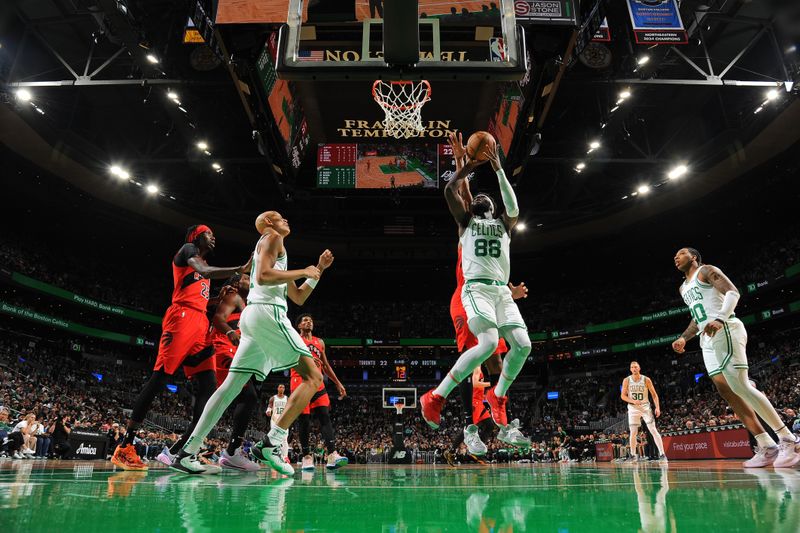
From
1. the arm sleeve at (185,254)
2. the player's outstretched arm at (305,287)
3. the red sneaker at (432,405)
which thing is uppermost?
the arm sleeve at (185,254)

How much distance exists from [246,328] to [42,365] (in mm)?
25519

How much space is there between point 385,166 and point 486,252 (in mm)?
8608

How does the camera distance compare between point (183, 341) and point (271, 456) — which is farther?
point (183, 341)

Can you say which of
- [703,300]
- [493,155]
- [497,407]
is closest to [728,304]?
[703,300]

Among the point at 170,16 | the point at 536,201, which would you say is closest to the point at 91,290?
the point at 170,16

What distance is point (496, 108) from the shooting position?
1273 centimetres

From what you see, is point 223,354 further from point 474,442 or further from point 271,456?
point 474,442

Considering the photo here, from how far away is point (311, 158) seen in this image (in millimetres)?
13914

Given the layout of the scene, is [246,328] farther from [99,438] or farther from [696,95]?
[696,95]

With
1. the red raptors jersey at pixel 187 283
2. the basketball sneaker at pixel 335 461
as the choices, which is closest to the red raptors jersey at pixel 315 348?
the basketball sneaker at pixel 335 461

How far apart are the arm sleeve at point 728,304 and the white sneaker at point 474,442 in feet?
9.42

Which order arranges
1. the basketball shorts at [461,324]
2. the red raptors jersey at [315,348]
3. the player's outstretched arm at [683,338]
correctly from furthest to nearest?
the red raptors jersey at [315,348], the player's outstretched arm at [683,338], the basketball shorts at [461,324]

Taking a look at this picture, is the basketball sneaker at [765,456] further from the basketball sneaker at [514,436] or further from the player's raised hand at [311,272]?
the player's raised hand at [311,272]

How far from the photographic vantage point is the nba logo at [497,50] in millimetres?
6338
